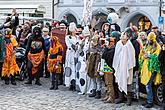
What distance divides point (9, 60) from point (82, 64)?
2.50 metres

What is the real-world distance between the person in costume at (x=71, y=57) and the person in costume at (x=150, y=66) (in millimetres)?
2672

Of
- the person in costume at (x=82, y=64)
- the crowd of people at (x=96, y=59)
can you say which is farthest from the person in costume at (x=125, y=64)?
the person in costume at (x=82, y=64)

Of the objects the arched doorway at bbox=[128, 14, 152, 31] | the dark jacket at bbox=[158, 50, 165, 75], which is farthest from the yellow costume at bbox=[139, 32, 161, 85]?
the arched doorway at bbox=[128, 14, 152, 31]

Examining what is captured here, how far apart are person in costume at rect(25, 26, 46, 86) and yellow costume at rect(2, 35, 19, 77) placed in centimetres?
43

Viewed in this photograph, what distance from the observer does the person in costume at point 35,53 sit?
12727mm

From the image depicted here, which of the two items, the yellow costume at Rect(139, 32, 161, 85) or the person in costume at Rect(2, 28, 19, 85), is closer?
the yellow costume at Rect(139, 32, 161, 85)

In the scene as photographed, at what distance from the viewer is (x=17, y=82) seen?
1324 cm

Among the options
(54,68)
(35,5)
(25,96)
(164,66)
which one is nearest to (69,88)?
(54,68)

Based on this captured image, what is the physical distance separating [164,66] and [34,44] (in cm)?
478

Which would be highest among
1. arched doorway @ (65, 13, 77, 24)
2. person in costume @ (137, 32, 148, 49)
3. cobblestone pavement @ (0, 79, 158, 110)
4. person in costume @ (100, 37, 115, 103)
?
arched doorway @ (65, 13, 77, 24)

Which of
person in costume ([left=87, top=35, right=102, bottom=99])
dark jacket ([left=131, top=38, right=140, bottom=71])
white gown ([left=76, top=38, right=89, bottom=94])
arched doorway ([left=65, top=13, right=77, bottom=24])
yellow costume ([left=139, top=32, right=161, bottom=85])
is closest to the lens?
yellow costume ([left=139, top=32, right=161, bottom=85])

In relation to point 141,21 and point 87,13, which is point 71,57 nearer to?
point 87,13

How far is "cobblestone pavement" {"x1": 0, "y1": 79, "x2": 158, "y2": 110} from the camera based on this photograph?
967 cm

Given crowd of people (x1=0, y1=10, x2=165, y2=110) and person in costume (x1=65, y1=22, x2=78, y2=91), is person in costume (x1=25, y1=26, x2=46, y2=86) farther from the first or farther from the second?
person in costume (x1=65, y1=22, x2=78, y2=91)
